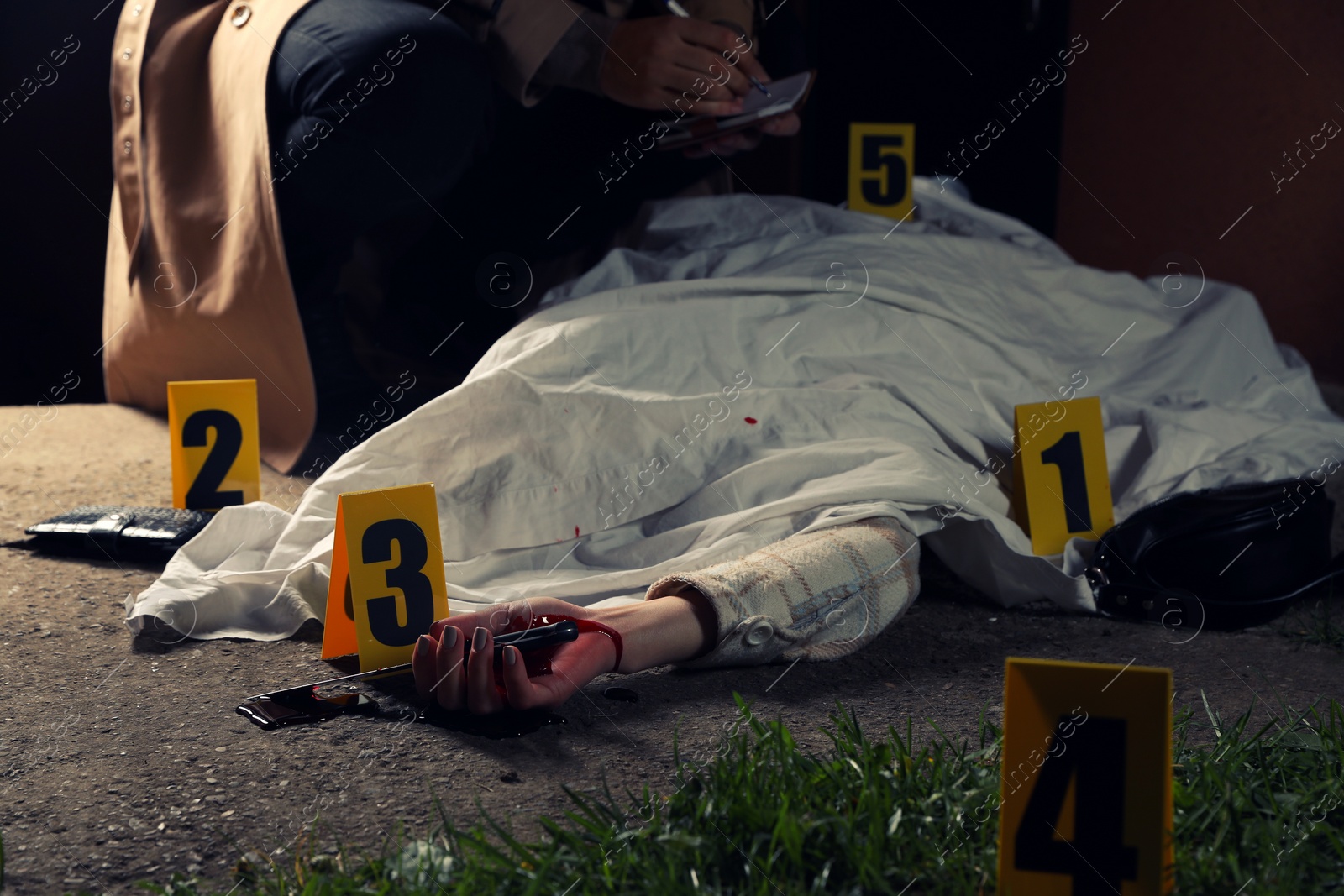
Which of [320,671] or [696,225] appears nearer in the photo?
[320,671]

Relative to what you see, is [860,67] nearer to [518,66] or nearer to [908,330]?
[518,66]

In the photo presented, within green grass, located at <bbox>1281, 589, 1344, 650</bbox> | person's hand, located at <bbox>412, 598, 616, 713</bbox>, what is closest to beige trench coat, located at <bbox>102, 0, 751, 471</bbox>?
person's hand, located at <bbox>412, 598, 616, 713</bbox>

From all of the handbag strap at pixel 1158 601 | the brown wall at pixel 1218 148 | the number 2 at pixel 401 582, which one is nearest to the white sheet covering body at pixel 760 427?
the handbag strap at pixel 1158 601

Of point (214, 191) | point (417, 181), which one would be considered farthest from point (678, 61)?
point (214, 191)

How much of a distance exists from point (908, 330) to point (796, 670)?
2.05 ft

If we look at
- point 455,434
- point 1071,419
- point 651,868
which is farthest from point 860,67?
point 651,868

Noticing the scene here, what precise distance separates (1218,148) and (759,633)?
2411 mm

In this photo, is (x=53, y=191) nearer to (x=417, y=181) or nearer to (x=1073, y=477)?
(x=417, y=181)

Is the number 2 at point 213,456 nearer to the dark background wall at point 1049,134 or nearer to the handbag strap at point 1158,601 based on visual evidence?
the handbag strap at point 1158,601

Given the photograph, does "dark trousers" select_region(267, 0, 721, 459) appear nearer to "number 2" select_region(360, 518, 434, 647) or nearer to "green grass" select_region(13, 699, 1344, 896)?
"number 2" select_region(360, 518, 434, 647)

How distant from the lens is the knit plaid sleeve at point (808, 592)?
1070 mm

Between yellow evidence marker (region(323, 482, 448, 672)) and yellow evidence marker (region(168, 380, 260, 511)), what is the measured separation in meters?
0.57

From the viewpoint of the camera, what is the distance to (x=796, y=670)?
3.61 ft

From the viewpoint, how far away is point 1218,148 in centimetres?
282
